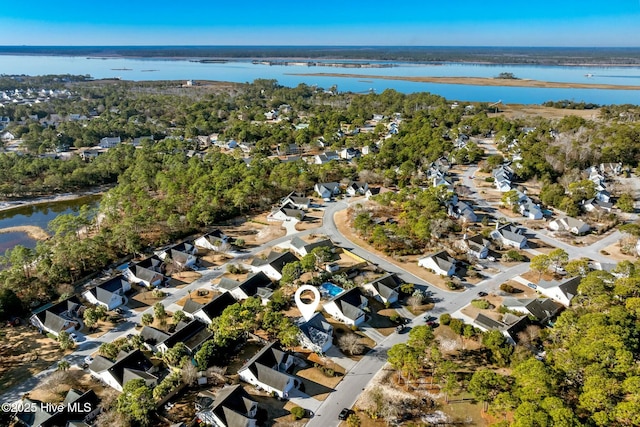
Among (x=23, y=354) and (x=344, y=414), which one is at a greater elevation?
(x=23, y=354)

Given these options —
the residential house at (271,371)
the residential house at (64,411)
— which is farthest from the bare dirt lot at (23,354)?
the residential house at (271,371)

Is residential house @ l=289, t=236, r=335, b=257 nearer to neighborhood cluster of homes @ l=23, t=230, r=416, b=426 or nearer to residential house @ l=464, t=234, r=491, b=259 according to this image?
neighborhood cluster of homes @ l=23, t=230, r=416, b=426

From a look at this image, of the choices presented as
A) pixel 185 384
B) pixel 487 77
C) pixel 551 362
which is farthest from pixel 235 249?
pixel 487 77

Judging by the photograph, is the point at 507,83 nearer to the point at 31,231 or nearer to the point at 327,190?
the point at 327,190

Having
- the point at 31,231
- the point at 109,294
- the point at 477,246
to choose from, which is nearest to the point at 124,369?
the point at 109,294

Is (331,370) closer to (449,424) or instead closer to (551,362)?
(449,424)

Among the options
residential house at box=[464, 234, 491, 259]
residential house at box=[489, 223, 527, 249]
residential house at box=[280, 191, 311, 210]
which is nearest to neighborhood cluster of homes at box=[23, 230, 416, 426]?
residential house at box=[280, 191, 311, 210]
